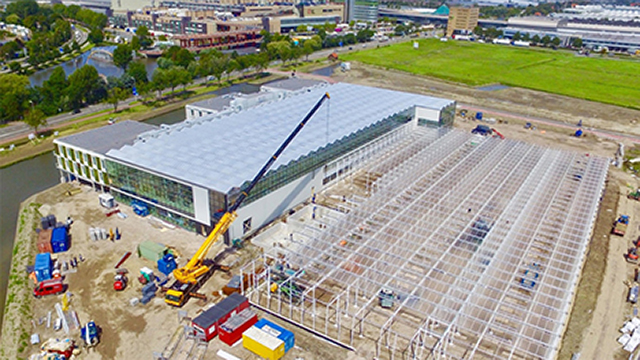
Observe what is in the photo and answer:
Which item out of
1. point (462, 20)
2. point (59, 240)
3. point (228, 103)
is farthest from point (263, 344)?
point (462, 20)

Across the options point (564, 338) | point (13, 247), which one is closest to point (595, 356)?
point (564, 338)

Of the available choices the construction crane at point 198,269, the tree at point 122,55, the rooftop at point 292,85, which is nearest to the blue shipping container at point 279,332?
the construction crane at point 198,269

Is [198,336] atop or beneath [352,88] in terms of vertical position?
beneath

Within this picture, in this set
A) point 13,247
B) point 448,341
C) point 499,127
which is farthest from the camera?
point 499,127

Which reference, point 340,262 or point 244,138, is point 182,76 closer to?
point 244,138

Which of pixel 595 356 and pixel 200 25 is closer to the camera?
pixel 595 356

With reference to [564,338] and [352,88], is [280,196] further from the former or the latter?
[352,88]
